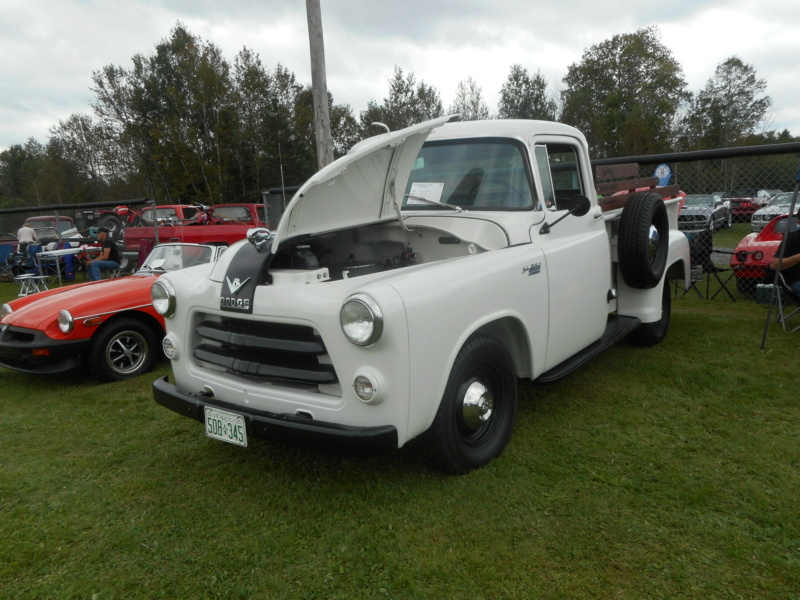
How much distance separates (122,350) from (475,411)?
3.77m

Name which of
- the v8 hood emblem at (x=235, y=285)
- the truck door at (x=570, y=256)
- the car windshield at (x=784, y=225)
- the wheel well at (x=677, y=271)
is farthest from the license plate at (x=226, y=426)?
the car windshield at (x=784, y=225)

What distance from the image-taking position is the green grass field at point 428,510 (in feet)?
7.50

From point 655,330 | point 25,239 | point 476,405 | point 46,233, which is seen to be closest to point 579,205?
point 476,405

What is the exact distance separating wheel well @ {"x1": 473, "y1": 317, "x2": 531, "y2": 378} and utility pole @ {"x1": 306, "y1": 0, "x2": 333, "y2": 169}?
15.6 feet

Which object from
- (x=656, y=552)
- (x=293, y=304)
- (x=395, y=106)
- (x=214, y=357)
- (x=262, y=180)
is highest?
(x=395, y=106)

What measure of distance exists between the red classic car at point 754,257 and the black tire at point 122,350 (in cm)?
755

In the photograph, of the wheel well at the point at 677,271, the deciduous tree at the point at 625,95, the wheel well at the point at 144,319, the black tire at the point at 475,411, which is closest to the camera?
the black tire at the point at 475,411

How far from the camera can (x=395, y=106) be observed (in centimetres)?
3697

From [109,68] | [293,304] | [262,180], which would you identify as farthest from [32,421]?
[109,68]

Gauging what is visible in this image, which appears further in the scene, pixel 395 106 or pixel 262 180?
pixel 395 106

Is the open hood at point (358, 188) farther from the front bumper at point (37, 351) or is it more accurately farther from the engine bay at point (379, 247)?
the front bumper at point (37, 351)

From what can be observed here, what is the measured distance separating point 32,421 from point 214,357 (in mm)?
2286

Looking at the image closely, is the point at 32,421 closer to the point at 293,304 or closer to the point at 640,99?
the point at 293,304

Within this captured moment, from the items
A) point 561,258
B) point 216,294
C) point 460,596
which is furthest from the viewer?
point 561,258
